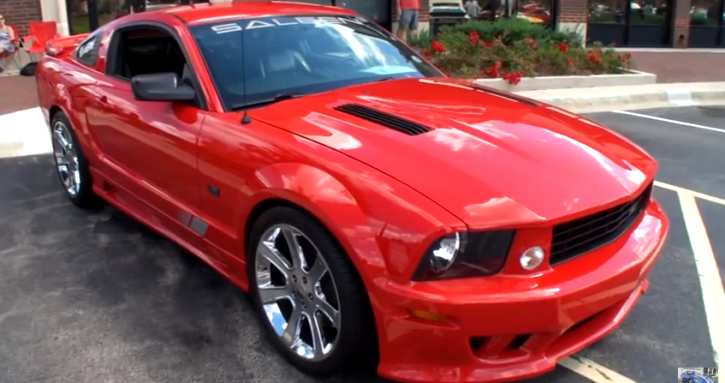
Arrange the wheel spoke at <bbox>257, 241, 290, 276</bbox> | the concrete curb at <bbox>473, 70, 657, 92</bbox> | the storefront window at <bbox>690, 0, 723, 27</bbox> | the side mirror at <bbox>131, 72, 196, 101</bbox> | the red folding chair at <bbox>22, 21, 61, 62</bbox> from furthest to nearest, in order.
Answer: the storefront window at <bbox>690, 0, 723, 27</bbox>, the red folding chair at <bbox>22, 21, 61, 62</bbox>, the concrete curb at <bbox>473, 70, 657, 92</bbox>, the side mirror at <bbox>131, 72, 196, 101</bbox>, the wheel spoke at <bbox>257, 241, 290, 276</bbox>

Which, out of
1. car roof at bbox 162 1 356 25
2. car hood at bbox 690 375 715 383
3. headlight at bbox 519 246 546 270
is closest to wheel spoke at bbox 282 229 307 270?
headlight at bbox 519 246 546 270

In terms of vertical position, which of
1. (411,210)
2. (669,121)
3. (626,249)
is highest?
(411,210)

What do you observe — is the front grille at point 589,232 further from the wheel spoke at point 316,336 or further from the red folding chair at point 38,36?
the red folding chair at point 38,36

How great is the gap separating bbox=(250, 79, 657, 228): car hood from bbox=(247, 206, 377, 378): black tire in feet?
1.16

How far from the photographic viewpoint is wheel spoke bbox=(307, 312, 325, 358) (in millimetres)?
3133

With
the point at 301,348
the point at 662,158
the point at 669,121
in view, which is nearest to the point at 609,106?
the point at 669,121

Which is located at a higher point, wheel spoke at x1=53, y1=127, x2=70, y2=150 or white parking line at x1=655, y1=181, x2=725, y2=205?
wheel spoke at x1=53, y1=127, x2=70, y2=150

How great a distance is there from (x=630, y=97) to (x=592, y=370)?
8.13 metres

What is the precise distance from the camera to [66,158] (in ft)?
18.3

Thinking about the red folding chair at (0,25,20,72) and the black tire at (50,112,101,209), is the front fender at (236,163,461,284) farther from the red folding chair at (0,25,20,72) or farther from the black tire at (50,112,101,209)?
the red folding chair at (0,25,20,72)

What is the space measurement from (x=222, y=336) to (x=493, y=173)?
62.2 inches

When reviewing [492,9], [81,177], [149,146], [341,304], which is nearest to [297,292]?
[341,304]

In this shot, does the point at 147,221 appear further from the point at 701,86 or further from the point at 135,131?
the point at 701,86

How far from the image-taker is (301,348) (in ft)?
10.7
